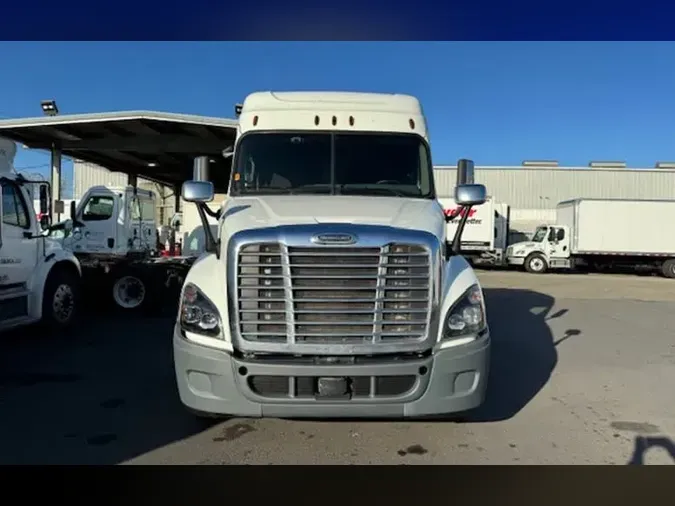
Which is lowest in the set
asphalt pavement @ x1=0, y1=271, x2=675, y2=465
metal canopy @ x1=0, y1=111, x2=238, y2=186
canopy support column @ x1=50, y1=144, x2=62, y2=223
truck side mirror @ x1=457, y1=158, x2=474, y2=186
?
asphalt pavement @ x1=0, y1=271, x2=675, y2=465

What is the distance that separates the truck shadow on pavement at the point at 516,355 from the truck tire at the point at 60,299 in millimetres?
6381

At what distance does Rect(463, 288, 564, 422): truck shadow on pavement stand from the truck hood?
1881 millimetres

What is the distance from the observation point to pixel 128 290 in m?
11.3

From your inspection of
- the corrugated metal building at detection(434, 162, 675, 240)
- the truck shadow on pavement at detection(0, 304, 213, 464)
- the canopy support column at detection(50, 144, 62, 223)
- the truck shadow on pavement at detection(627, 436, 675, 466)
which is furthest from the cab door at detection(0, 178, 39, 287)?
the corrugated metal building at detection(434, 162, 675, 240)

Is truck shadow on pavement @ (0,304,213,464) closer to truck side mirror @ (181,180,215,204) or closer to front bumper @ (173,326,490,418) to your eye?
front bumper @ (173,326,490,418)

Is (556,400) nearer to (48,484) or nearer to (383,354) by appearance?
(383,354)

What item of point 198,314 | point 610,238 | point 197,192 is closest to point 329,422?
point 198,314

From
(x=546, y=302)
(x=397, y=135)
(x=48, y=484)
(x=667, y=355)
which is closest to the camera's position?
(x=48, y=484)

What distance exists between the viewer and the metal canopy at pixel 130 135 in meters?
13.5

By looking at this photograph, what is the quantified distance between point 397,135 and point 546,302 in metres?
10.4

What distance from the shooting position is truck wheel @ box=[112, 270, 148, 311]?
11.2m

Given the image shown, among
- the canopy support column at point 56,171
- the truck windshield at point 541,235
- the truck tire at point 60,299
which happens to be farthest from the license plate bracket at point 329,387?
the truck windshield at point 541,235
